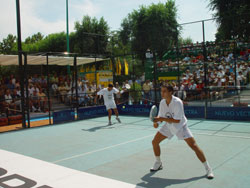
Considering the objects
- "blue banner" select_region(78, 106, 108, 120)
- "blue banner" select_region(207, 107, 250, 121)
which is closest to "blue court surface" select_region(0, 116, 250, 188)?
"blue banner" select_region(207, 107, 250, 121)

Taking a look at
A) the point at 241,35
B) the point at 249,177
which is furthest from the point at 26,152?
→ the point at 241,35

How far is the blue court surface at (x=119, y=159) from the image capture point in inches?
191

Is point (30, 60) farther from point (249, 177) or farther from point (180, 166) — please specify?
point (249, 177)

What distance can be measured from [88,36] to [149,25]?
27.9 feet

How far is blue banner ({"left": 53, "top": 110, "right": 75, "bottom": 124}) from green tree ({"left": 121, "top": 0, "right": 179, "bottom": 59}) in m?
18.5

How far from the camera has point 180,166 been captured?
5.61 m

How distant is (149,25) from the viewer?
115 ft

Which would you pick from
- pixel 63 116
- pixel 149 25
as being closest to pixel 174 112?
pixel 63 116

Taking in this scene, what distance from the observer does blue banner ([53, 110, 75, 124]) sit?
42.5ft

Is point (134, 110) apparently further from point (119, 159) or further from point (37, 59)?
point (119, 159)

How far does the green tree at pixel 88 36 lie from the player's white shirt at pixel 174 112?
80.9 feet

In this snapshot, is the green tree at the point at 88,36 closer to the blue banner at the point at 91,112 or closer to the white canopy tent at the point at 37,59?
the white canopy tent at the point at 37,59

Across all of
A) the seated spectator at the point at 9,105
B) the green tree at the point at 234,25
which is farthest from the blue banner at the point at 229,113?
the seated spectator at the point at 9,105

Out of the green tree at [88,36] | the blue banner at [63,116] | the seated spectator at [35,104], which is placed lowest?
the blue banner at [63,116]
